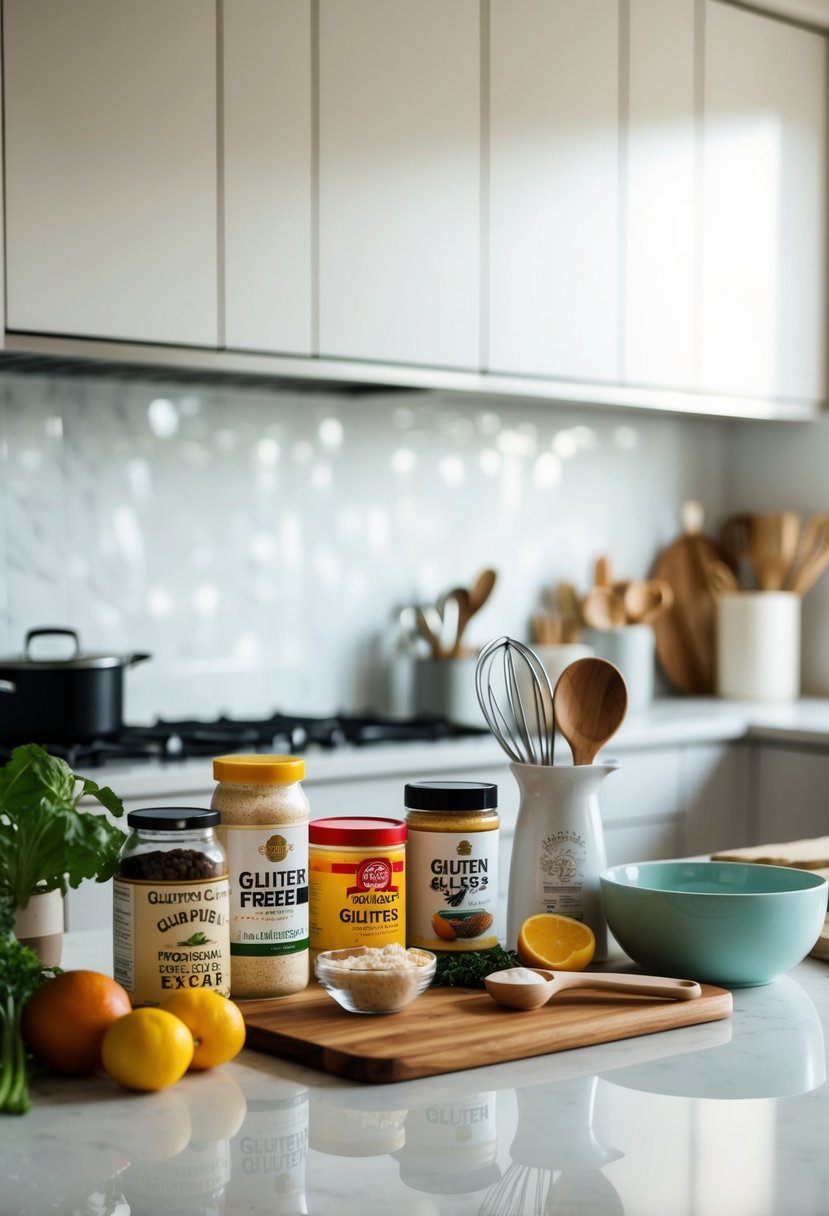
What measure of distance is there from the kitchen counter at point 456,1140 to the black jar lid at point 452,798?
245mm

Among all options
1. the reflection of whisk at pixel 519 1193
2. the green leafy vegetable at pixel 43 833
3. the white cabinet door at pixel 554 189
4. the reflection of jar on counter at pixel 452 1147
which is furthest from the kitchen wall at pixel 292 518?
the reflection of whisk at pixel 519 1193

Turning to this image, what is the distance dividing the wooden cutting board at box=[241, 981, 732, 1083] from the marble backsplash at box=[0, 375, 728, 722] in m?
1.76

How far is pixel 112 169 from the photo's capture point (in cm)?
248

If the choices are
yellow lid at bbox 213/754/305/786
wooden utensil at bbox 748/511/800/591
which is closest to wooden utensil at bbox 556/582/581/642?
wooden utensil at bbox 748/511/800/591

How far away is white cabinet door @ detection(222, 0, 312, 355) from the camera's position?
2637 millimetres

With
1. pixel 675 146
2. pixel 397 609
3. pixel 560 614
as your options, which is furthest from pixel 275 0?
pixel 560 614

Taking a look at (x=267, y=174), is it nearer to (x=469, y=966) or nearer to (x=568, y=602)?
(x=568, y=602)

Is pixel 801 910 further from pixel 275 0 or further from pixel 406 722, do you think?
pixel 275 0

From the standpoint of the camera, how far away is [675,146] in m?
3.41

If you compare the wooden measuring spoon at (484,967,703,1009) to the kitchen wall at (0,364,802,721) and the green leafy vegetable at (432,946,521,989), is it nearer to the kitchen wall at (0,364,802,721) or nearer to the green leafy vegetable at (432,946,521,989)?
the green leafy vegetable at (432,946,521,989)

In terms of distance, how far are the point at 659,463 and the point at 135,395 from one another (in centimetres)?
160

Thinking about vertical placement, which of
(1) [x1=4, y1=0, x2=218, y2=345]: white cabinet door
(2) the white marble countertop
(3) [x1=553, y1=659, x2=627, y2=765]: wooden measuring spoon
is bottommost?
(2) the white marble countertop

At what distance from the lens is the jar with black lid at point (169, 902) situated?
43.4 inches

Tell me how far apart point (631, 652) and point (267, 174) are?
148 cm
